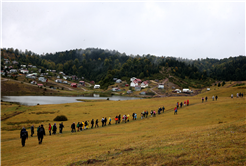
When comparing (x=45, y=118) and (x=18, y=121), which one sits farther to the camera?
(x=45, y=118)

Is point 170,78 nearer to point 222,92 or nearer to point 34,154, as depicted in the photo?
Answer: point 222,92

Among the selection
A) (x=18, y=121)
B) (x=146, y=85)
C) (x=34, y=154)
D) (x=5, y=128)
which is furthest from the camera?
(x=146, y=85)

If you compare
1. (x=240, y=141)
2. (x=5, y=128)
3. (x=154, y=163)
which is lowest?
(x=5, y=128)

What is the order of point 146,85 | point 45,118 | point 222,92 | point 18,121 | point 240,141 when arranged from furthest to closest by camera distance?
1. point 146,85
2. point 222,92
3. point 45,118
4. point 18,121
5. point 240,141

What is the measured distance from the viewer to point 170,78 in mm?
185500

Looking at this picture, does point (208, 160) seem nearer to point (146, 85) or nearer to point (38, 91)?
point (38, 91)

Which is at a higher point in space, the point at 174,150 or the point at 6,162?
the point at 174,150

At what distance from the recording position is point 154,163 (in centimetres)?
1023

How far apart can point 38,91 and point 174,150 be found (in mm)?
146227

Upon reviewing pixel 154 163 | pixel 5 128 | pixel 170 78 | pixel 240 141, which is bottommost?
pixel 5 128

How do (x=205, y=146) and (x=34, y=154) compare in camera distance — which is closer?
(x=205, y=146)

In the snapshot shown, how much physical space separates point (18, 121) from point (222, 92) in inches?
3604

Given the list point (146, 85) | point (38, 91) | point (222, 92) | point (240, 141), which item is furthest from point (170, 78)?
point (240, 141)

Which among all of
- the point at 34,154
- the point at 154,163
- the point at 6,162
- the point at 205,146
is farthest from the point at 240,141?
the point at 6,162
